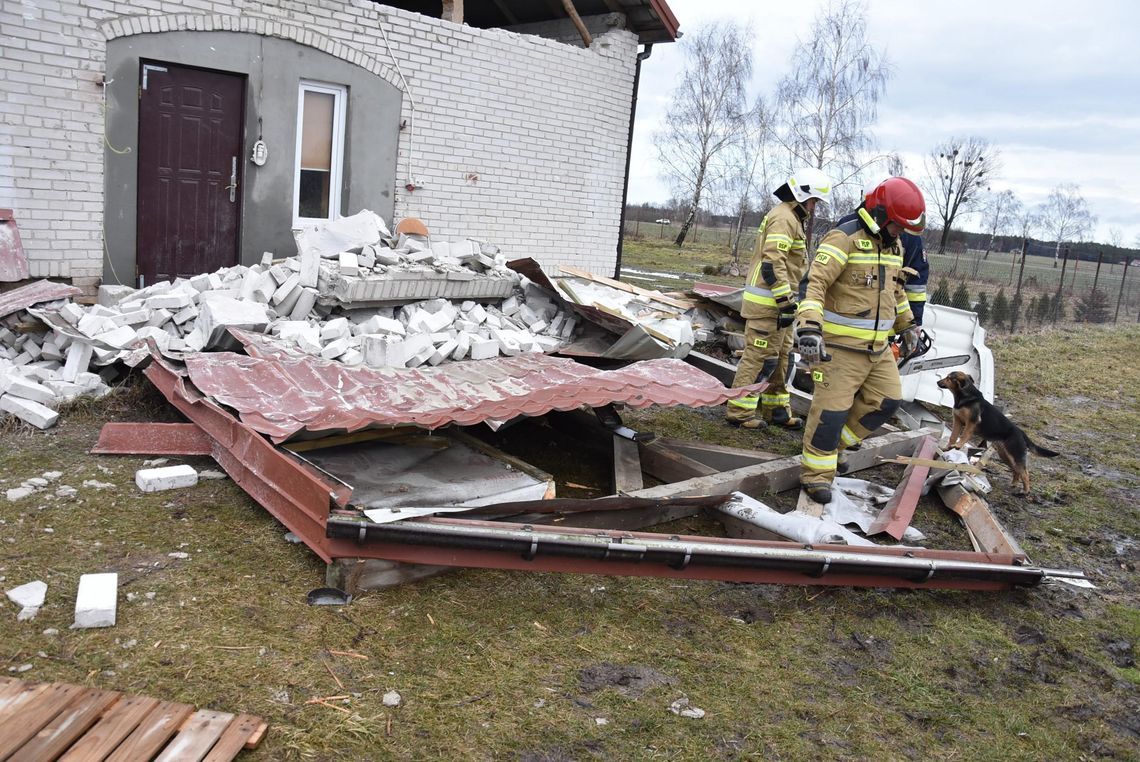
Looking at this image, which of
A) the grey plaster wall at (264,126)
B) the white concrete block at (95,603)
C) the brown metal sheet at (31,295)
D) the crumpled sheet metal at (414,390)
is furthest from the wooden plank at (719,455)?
the grey plaster wall at (264,126)

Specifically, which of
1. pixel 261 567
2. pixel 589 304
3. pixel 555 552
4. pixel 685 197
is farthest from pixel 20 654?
pixel 685 197

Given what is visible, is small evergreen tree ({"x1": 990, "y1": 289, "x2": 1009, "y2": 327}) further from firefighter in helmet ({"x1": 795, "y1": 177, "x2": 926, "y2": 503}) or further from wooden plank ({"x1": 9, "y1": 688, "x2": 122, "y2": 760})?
wooden plank ({"x1": 9, "y1": 688, "x2": 122, "y2": 760})

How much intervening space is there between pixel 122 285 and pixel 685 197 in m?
29.0

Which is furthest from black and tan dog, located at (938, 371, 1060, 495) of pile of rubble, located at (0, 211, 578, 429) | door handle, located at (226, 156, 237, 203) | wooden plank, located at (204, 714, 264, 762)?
door handle, located at (226, 156, 237, 203)

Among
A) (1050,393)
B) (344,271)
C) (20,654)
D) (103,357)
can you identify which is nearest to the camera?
(20,654)

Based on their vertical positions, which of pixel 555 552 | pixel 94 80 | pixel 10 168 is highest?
pixel 94 80

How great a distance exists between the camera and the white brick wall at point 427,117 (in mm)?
7152

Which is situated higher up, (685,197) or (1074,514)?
(685,197)

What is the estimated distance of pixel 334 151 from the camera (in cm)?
895

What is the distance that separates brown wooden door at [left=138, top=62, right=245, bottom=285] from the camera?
780 cm

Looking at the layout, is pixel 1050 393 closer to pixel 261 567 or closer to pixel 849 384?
pixel 849 384

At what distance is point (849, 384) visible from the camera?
5.26 metres

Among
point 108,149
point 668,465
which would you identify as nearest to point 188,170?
point 108,149

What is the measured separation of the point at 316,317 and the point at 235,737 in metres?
4.26
